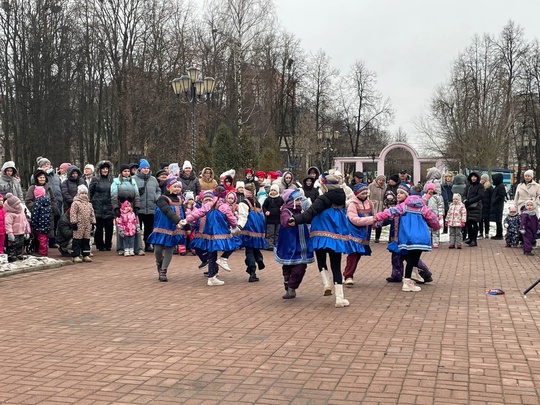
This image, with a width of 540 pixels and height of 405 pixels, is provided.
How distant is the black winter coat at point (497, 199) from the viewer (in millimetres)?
18406

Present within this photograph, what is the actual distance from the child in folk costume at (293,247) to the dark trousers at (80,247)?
5.72 m

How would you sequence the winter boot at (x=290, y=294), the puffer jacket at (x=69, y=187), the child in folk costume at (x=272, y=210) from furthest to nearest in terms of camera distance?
the child in folk costume at (x=272, y=210), the puffer jacket at (x=69, y=187), the winter boot at (x=290, y=294)

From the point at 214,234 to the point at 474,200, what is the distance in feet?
31.9

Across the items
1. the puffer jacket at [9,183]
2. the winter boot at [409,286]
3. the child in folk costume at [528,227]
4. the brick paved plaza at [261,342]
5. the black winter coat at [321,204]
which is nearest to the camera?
the brick paved plaza at [261,342]

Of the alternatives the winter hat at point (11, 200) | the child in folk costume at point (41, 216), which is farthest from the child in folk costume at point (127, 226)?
the winter hat at point (11, 200)

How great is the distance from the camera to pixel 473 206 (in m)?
17.5

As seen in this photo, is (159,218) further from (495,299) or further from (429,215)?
(495,299)

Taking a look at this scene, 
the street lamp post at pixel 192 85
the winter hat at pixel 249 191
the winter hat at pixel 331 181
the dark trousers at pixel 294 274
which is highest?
the street lamp post at pixel 192 85

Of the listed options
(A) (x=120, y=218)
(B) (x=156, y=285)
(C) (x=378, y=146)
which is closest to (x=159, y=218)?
(B) (x=156, y=285)

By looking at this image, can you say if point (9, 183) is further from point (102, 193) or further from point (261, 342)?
point (261, 342)

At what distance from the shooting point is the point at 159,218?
36.0 feet

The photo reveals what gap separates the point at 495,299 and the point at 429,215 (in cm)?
159

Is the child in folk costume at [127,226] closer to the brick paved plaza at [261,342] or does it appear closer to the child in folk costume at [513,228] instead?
the brick paved plaza at [261,342]

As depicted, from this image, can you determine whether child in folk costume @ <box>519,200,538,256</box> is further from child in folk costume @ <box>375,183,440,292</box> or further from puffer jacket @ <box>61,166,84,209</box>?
puffer jacket @ <box>61,166,84,209</box>
